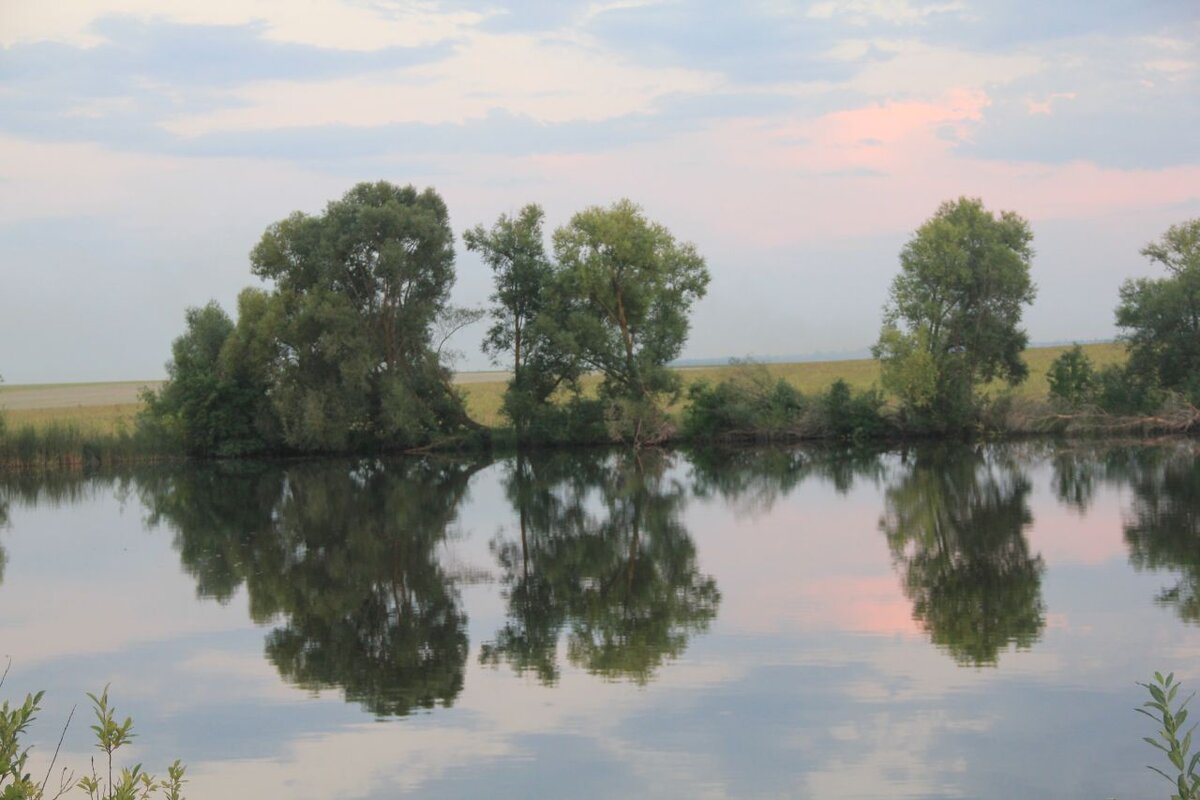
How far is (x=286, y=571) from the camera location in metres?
17.9

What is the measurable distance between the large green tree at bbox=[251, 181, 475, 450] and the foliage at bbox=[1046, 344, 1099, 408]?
21.3 meters

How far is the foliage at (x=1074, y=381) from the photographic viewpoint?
41.7 metres

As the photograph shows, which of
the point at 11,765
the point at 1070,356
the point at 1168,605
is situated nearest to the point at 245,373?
the point at 1070,356

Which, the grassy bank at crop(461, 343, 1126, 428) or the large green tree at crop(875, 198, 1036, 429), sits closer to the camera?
the large green tree at crop(875, 198, 1036, 429)

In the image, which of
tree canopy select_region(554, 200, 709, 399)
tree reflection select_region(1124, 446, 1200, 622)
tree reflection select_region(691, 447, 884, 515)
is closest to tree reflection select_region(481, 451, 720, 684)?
tree reflection select_region(691, 447, 884, 515)

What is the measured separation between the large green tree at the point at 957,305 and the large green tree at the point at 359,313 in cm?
1547

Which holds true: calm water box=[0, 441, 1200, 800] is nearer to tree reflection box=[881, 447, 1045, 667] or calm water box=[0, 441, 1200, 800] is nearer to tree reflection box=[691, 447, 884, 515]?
tree reflection box=[881, 447, 1045, 667]

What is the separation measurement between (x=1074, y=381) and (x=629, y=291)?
51.2ft

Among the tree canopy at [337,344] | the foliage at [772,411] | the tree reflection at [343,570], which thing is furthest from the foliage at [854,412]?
the tree reflection at [343,570]

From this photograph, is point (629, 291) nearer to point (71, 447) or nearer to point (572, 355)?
point (572, 355)

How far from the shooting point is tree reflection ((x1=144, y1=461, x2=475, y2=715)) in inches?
461

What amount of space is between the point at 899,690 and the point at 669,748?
231cm

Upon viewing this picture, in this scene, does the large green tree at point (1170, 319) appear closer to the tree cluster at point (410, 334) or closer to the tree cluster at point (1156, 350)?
the tree cluster at point (1156, 350)

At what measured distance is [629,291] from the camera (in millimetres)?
41562
